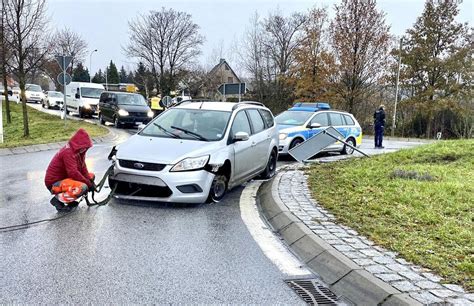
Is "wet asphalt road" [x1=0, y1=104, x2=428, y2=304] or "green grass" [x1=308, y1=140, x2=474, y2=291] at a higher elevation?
"green grass" [x1=308, y1=140, x2=474, y2=291]

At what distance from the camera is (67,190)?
18.8ft

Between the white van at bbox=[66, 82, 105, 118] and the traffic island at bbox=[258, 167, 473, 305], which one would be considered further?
the white van at bbox=[66, 82, 105, 118]

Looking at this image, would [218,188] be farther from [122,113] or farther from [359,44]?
[359,44]

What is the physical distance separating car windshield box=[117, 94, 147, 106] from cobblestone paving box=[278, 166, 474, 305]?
16.0 meters

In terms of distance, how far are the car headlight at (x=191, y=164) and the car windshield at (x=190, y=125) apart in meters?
0.65

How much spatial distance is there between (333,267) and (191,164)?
9.67 feet

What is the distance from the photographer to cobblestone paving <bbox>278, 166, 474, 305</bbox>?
10.6 feet

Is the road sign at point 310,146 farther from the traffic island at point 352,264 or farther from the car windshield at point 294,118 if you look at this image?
the traffic island at point 352,264

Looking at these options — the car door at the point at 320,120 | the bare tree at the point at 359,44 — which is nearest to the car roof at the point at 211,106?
the car door at the point at 320,120

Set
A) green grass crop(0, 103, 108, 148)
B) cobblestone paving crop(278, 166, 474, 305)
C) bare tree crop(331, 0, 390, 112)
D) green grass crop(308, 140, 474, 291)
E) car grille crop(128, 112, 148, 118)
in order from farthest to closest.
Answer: bare tree crop(331, 0, 390, 112)
car grille crop(128, 112, 148, 118)
green grass crop(0, 103, 108, 148)
green grass crop(308, 140, 474, 291)
cobblestone paving crop(278, 166, 474, 305)

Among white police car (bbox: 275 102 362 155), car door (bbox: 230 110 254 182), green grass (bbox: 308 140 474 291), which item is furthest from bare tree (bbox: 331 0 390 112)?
car door (bbox: 230 110 254 182)

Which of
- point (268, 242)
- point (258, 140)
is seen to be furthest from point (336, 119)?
point (268, 242)

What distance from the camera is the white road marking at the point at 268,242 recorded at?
13.5ft

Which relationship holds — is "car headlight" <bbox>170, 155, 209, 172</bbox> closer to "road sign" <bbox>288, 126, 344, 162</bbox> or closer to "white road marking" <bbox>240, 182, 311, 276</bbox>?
"white road marking" <bbox>240, 182, 311, 276</bbox>
